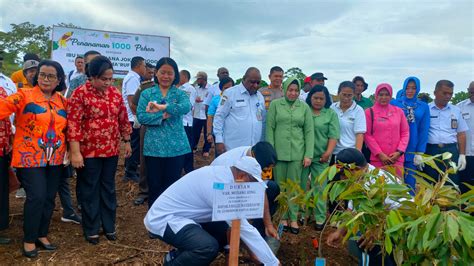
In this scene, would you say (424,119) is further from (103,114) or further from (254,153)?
(103,114)

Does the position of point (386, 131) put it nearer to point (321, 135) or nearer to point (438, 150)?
point (321, 135)

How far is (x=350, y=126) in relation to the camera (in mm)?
4391

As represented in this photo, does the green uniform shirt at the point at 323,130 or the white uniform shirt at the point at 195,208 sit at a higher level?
the green uniform shirt at the point at 323,130

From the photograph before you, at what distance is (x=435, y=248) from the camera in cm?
181

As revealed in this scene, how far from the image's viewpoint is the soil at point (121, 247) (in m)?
3.22

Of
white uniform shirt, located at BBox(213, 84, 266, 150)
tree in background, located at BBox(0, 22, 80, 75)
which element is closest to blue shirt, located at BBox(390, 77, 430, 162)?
white uniform shirt, located at BBox(213, 84, 266, 150)

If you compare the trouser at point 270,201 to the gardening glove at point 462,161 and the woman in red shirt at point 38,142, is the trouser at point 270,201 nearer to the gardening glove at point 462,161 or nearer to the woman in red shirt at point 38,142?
the woman in red shirt at point 38,142

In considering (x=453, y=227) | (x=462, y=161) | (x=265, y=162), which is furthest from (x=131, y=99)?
(x=462, y=161)

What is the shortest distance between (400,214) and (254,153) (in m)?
1.26

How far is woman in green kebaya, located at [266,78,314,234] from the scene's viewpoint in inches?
162

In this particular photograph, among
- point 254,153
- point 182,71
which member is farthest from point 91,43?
point 254,153

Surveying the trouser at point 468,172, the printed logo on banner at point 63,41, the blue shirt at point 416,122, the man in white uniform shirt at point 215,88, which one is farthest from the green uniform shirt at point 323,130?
the printed logo on banner at point 63,41

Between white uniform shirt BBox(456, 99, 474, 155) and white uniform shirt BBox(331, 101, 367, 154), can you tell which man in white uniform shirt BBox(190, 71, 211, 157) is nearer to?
white uniform shirt BBox(331, 101, 367, 154)

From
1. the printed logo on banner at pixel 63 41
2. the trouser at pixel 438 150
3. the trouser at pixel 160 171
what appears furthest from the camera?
the printed logo on banner at pixel 63 41
